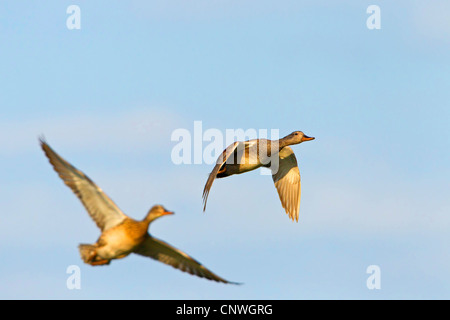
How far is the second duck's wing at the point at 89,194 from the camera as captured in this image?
15.1 metres

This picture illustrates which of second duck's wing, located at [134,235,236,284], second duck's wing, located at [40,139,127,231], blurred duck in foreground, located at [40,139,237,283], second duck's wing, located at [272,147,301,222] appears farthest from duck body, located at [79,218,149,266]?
second duck's wing, located at [272,147,301,222]

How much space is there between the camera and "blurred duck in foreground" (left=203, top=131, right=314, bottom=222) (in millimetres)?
21609

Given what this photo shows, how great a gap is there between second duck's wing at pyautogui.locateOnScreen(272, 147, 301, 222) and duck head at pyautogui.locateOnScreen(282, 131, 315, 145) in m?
0.44

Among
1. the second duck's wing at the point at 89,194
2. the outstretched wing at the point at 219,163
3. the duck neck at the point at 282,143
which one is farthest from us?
Answer: the duck neck at the point at 282,143

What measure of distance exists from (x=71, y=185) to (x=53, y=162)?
0.55m

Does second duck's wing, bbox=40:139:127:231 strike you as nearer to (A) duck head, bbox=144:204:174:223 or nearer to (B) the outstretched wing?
(A) duck head, bbox=144:204:174:223

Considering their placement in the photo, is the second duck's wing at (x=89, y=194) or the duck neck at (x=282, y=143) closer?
the second duck's wing at (x=89, y=194)

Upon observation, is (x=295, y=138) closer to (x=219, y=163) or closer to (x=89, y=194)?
(x=219, y=163)

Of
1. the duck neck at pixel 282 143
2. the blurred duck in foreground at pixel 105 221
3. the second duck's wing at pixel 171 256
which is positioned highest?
the duck neck at pixel 282 143

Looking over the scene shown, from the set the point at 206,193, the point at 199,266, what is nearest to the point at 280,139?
the point at 206,193

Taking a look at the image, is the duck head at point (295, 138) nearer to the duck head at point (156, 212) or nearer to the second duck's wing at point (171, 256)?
the second duck's wing at point (171, 256)

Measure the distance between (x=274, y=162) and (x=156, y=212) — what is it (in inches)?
336

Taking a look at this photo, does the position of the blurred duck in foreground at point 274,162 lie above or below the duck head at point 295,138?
below

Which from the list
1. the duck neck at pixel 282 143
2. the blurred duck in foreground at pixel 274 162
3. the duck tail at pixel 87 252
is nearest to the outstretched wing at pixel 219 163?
the blurred duck in foreground at pixel 274 162
